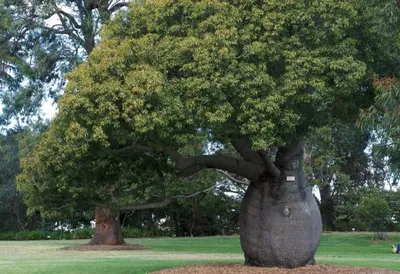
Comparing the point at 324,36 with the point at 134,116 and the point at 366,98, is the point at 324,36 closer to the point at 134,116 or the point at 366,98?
the point at 366,98

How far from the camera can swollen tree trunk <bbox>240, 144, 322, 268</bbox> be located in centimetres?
1762

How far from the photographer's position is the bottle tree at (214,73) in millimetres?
14469

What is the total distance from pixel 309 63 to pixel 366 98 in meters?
3.14

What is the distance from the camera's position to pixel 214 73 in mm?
14500

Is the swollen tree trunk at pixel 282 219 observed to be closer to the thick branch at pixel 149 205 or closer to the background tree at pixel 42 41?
the thick branch at pixel 149 205

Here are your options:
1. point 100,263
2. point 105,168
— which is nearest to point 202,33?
point 105,168

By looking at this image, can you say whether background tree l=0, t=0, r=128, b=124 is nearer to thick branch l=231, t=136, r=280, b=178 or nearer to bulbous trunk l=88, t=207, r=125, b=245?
bulbous trunk l=88, t=207, r=125, b=245

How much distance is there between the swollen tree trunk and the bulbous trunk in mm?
16648

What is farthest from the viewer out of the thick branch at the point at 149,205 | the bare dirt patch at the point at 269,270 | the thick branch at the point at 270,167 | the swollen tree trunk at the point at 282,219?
the thick branch at the point at 149,205

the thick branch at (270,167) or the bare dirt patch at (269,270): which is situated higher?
the thick branch at (270,167)

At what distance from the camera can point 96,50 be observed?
15.5 metres

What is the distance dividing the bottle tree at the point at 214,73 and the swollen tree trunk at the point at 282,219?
1.66 meters

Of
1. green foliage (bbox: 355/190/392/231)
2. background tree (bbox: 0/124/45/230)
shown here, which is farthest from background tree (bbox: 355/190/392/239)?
background tree (bbox: 0/124/45/230)

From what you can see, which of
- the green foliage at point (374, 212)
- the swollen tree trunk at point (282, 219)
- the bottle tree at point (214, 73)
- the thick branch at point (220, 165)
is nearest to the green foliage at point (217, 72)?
the bottle tree at point (214, 73)
